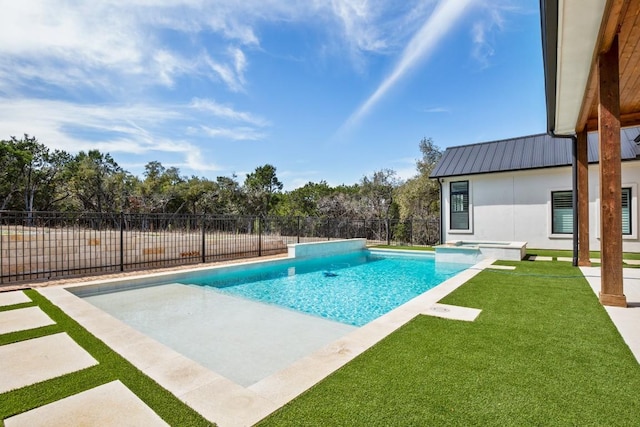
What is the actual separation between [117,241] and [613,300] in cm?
992

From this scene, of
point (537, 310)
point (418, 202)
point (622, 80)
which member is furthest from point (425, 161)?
point (537, 310)

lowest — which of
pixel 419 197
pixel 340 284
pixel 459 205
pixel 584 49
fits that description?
pixel 340 284

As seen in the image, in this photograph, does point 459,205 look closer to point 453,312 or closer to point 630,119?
point 630,119

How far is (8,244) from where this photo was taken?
21.4 feet

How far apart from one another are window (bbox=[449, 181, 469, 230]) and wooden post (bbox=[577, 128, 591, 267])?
597cm

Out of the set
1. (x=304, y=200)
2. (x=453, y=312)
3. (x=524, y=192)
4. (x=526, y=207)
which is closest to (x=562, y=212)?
(x=526, y=207)

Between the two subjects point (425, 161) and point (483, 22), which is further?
point (425, 161)

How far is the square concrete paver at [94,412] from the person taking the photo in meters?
1.93

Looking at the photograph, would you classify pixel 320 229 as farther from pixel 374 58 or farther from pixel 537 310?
pixel 537 310

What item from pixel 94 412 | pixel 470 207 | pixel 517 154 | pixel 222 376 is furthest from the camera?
pixel 470 207

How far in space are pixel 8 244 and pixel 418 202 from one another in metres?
17.1

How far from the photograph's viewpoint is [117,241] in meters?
8.21

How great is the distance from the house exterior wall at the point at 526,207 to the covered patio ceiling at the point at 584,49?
5.43 m

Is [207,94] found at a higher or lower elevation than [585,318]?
higher
